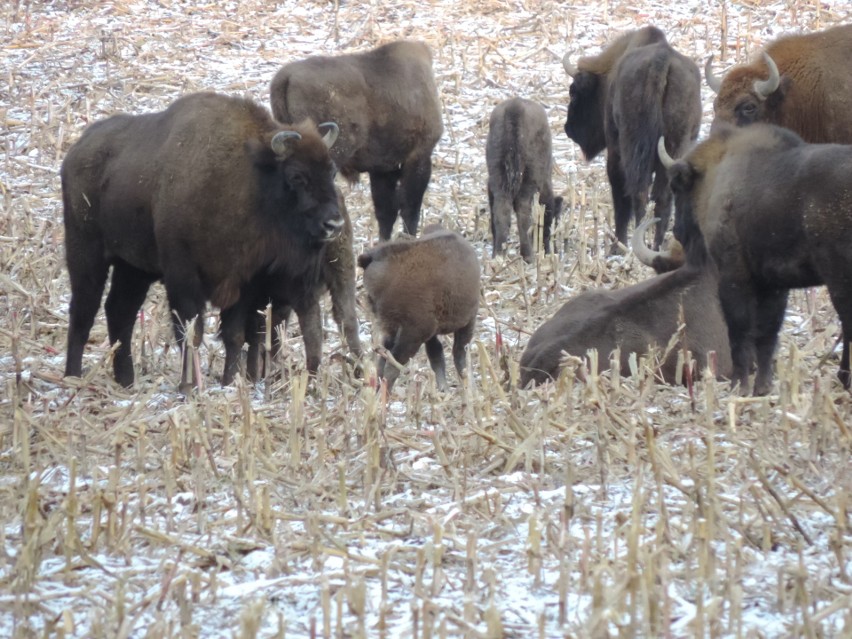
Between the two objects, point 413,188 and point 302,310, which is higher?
point 413,188

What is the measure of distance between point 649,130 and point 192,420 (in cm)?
815

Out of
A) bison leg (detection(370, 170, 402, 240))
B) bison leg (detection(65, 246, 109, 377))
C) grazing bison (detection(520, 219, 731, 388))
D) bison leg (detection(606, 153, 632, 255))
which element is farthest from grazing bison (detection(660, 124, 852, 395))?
bison leg (detection(370, 170, 402, 240))

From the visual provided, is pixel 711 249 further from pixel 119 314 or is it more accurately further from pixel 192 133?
pixel 119 314

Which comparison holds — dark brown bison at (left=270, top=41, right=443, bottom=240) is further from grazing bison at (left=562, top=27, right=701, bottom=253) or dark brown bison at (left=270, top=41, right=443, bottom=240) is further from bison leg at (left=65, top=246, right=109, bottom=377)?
bison leg at (left=65, top=246, right=109, bottom=377)

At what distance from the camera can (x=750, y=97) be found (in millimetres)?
10031

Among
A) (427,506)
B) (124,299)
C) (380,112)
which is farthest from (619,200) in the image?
(427,506)

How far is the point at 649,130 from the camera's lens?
42.7 feet

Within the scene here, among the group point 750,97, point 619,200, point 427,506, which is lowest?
point 427,506

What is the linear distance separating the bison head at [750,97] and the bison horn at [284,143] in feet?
10.3

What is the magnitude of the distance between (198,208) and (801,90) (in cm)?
451

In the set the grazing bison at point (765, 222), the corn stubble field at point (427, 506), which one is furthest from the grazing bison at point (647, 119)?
the grazing bison at point (765, 222)

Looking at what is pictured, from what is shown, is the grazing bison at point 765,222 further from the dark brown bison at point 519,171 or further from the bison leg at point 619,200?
the bison leg at point 619,200

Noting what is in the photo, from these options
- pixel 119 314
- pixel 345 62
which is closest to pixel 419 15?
pixel 345 62

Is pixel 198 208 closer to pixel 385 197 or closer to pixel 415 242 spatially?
pixel 415 242
